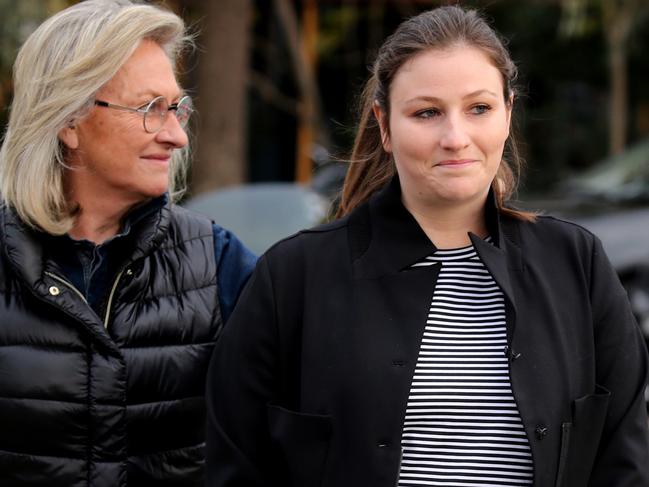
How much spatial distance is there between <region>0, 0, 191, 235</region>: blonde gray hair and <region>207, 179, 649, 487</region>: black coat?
63cm

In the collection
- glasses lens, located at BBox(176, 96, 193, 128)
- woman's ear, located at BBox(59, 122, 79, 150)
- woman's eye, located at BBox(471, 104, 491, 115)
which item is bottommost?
woman's ear, located at BBox(59, 122, 79, 150)

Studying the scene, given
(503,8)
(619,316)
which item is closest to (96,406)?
(619,316)

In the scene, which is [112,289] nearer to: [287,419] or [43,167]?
[43,167]

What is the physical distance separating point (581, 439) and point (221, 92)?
6143 mm

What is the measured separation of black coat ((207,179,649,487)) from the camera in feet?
7.15

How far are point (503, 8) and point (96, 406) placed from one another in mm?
15681

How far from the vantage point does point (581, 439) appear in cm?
222

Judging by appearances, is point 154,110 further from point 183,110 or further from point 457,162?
point 457,162

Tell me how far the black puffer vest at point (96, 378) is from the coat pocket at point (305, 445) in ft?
1.46

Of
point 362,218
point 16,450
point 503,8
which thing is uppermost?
point 503,8

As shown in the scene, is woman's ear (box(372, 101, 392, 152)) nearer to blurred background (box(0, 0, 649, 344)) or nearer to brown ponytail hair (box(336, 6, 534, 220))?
brown ponytail hair (box(336, 6, 534, 220))

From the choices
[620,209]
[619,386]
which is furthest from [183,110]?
[620,209]

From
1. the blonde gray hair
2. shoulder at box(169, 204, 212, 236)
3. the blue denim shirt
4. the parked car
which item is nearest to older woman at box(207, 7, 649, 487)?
the blue denim shirt

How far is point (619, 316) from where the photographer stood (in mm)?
2301
